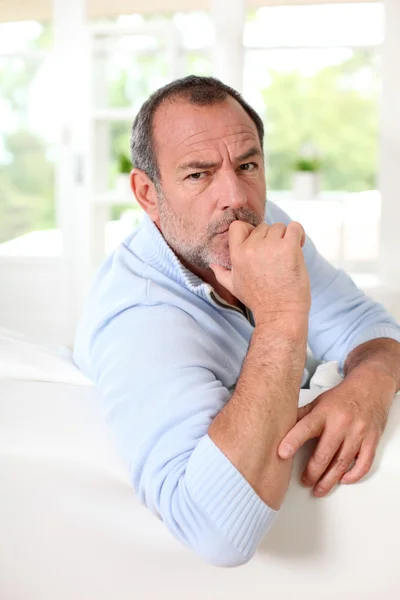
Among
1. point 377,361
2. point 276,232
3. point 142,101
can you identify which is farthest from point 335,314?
point 142,101

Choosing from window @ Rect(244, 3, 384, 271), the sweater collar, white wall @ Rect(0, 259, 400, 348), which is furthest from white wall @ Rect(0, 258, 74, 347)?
the sweater collar

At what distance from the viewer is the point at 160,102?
5.57 feet

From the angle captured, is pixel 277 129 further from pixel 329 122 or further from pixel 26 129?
pixel 26 129

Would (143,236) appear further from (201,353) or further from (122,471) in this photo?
(122,471)

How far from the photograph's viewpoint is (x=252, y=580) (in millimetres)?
1275

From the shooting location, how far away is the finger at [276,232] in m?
1.37

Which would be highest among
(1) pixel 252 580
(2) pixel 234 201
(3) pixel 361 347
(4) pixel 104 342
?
(2) pixel 234 201

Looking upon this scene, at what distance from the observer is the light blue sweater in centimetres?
117

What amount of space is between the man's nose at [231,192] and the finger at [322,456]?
0.53 metres

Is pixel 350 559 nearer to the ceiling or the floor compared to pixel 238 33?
nearer to the floor

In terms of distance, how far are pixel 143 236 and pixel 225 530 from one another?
0.75 metres

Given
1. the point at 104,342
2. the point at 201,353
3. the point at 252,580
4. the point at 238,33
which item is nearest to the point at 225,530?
the point at 252,580

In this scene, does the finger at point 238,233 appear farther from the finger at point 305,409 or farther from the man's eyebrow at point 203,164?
the finger at point 305,409

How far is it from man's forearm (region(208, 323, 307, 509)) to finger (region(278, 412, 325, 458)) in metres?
0.01
